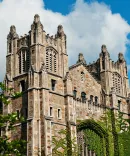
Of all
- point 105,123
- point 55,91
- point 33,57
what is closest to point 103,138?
point 105,123

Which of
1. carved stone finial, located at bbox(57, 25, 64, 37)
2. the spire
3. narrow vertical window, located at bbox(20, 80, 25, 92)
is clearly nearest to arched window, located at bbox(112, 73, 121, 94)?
carved stone finial, located at bbox(57, 25, 64, 37)

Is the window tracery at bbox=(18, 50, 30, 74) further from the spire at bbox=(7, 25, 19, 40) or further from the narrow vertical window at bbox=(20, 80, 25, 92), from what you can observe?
the spire at bbox=(7, 25, 19, 40)

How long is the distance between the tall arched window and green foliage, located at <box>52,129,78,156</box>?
7.58m

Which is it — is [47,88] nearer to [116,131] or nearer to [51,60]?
[51,60]

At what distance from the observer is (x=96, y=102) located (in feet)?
175

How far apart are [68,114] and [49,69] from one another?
576cm

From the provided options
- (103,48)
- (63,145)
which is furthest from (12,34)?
(63,145)

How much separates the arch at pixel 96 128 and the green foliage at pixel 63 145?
3.29 m

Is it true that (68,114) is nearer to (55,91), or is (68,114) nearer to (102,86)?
(55,91)

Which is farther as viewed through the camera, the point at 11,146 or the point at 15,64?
the point at 15,64

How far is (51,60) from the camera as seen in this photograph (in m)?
48.0

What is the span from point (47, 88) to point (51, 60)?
4835mm

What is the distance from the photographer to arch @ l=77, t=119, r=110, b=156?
4841cm

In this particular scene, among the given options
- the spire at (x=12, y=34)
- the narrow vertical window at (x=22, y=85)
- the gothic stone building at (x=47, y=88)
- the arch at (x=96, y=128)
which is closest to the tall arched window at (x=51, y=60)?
the gothic stone building at (x=47, y=88)
